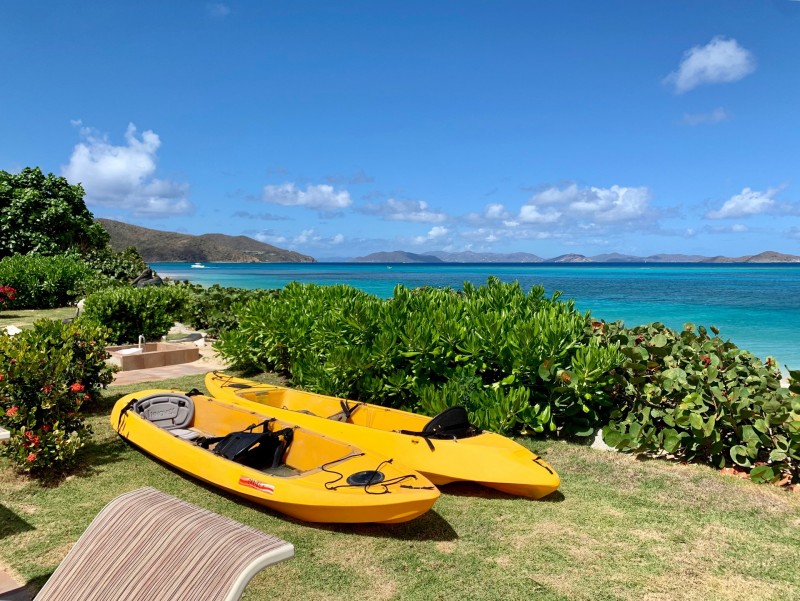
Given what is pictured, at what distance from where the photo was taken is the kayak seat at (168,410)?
690 centimetres

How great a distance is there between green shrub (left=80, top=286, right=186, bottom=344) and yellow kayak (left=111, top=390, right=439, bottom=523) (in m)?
7.00

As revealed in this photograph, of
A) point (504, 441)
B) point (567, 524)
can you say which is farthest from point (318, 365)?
point (567, 524)

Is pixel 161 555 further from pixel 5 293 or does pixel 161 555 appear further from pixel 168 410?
pixel 5 293

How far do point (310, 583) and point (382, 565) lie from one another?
1.85 ft

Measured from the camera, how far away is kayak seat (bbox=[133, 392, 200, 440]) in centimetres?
690

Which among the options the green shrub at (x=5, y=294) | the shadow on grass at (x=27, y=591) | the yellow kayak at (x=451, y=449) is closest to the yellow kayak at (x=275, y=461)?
the yellow kayak at (x=451, y=449)

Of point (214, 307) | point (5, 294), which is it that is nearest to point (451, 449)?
point (214, 307)

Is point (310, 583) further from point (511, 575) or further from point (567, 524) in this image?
point (567, 524)

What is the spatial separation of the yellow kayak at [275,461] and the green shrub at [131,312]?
7.00 m

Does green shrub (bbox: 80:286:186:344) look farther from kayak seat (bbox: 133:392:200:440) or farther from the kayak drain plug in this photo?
the kayak drain plug

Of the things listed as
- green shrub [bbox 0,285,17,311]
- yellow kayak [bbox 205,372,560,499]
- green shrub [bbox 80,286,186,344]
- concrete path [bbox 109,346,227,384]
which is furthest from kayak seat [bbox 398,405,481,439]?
green shrub [bbox 0,285,17,311]

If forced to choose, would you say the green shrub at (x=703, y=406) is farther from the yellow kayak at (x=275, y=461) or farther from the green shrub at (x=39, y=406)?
the green shrub at (x=39, y=406)

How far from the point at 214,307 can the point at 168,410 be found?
965 centimetres

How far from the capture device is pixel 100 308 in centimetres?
1323
